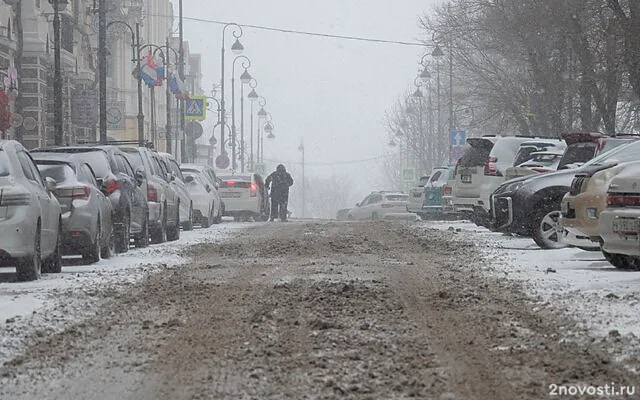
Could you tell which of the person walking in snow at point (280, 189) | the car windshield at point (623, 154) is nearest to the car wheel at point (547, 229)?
the car windshield at point (623, 154)

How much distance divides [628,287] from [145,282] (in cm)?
472

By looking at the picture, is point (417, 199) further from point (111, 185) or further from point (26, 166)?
point (26, 166)

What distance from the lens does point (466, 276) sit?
14.4 metres

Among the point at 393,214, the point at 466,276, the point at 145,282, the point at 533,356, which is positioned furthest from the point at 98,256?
the point at 393,214

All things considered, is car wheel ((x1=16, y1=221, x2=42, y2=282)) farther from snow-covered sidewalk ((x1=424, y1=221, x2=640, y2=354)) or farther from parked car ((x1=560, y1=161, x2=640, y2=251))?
parked car ((x1=560, y1=161, x2=640, y2=251))

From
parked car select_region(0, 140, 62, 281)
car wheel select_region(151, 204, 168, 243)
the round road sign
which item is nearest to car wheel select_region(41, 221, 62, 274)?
parked car select_region(0, 140, 62, 281)

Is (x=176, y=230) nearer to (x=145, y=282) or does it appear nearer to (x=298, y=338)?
(x=145, y=282)

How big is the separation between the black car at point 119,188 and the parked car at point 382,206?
29.8m

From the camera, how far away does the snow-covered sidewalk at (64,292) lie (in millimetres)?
9867

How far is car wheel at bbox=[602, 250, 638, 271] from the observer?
Result: 14.8 metres

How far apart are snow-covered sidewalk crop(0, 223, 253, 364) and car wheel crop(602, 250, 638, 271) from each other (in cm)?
489

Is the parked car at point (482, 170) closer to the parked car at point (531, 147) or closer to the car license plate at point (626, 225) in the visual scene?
the parked car at point (531, 147)

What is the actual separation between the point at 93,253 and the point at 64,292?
15.5ft

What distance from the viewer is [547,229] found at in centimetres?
1978
